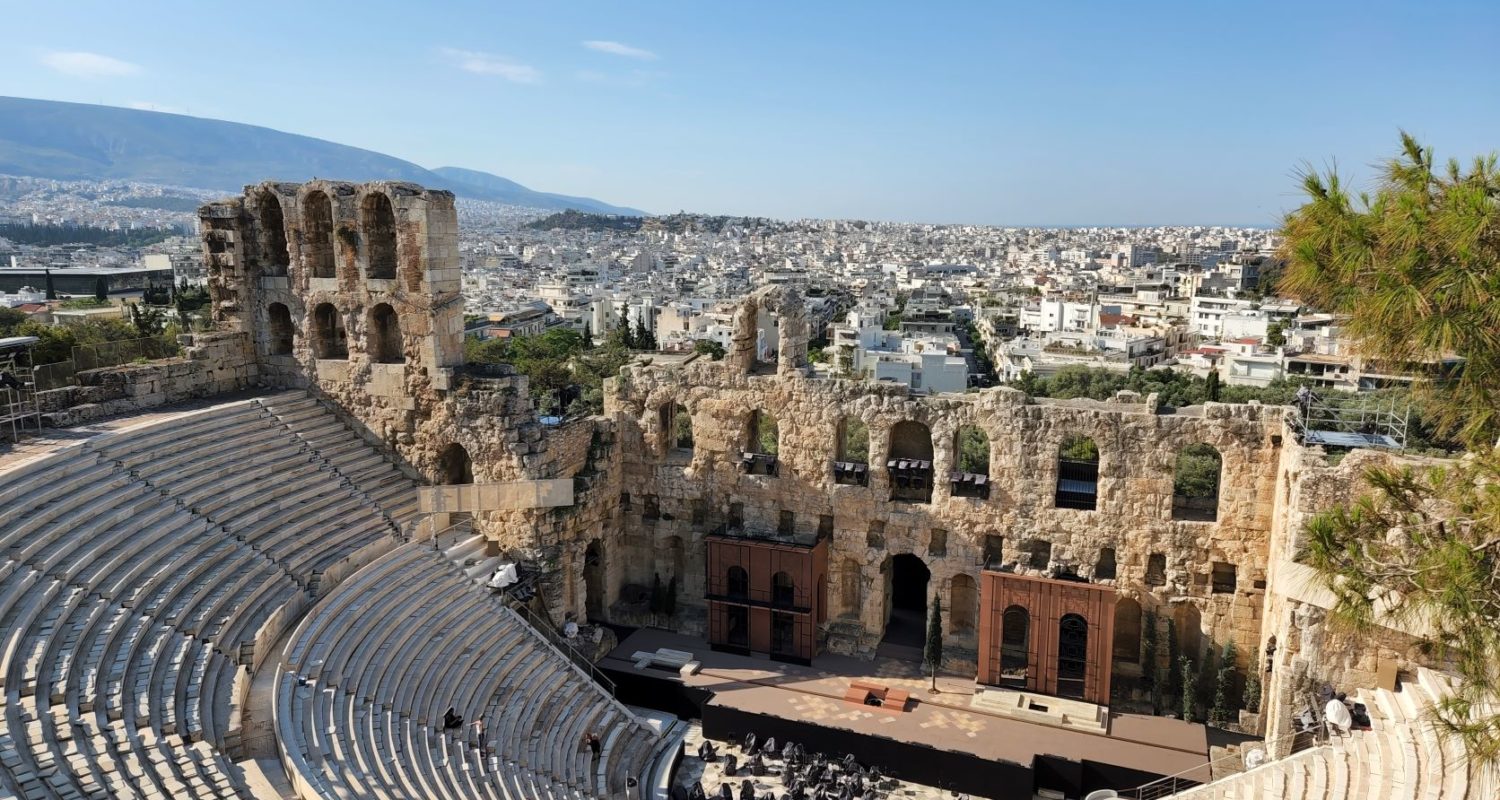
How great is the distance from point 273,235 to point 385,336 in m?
3.94

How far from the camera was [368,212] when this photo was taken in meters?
22.5

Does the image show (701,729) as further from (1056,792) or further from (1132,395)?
(1132,395)

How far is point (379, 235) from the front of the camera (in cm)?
2320

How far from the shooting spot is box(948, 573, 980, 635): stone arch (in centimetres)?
2266

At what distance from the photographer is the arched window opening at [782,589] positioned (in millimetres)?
22250

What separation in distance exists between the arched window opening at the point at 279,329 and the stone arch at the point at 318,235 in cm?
147

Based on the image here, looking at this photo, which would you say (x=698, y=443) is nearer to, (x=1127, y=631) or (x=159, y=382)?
(x=1127, y=631)

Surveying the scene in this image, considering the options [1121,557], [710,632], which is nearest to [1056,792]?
[1121,557]

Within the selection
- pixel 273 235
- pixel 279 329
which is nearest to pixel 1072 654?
pixel 279 329

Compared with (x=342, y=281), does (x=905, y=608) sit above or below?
below

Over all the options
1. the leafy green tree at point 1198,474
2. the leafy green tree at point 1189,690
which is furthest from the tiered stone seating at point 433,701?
the leafy green tree at point 1198,474

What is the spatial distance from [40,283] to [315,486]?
108538 millimetres

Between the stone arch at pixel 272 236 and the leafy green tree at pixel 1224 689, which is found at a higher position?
the stone arch at pixel 272 236

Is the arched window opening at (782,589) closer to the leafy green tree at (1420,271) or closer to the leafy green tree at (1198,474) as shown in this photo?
the leafy green tree at (1198,474)
